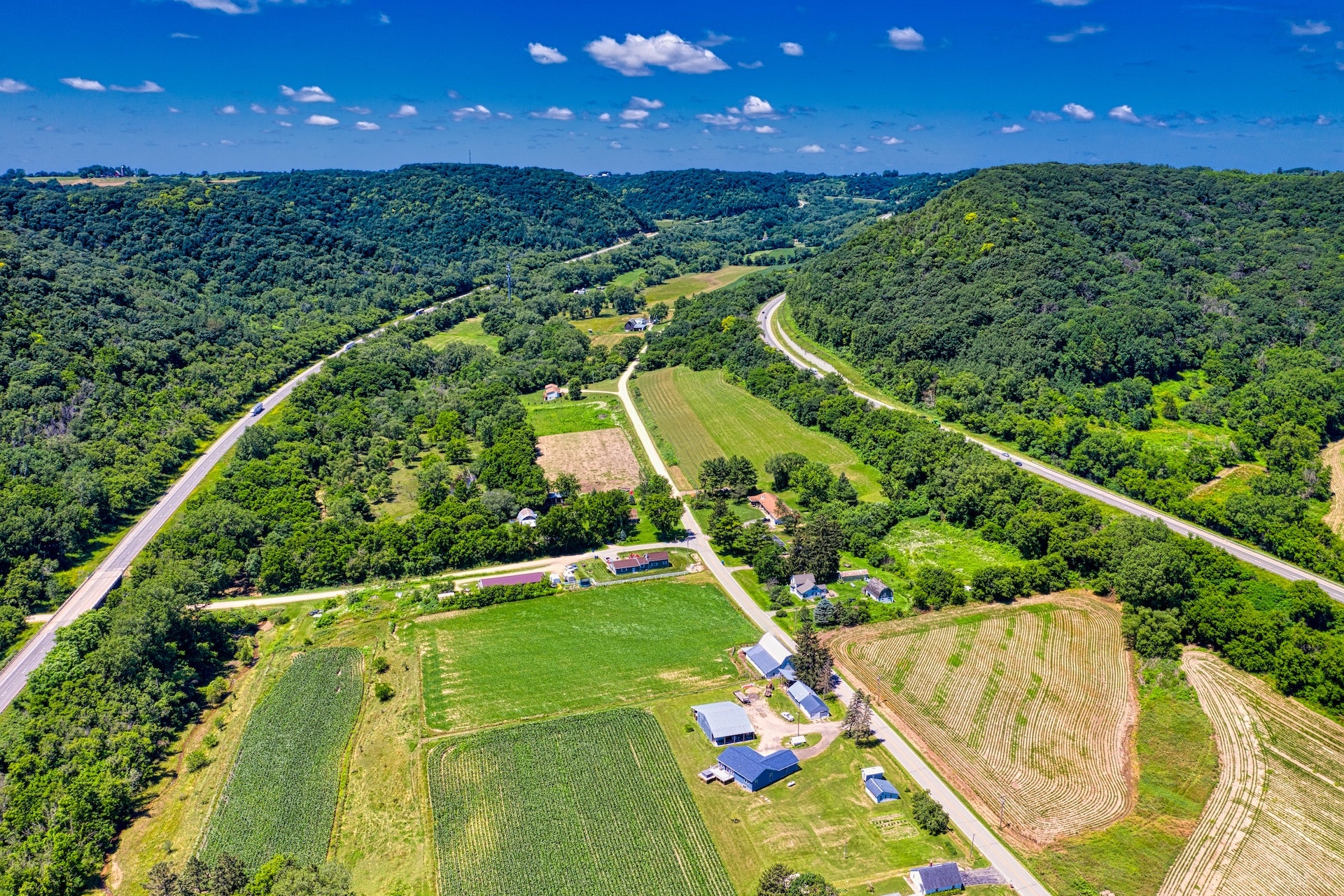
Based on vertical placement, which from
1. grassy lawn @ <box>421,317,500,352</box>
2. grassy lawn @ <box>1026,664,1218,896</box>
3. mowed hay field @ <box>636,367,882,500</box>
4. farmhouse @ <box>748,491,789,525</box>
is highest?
grassy lawn @ <box>421,317,500,352</box>

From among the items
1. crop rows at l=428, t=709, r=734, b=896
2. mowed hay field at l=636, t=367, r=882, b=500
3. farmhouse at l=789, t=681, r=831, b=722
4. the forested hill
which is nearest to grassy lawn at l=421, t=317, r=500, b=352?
the forested hill

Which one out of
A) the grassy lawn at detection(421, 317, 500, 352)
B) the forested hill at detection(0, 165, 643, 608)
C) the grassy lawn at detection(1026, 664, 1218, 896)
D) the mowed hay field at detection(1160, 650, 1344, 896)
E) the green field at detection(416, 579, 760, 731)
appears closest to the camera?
the mowed hay field at detection(1160, 650, 1344, 896)

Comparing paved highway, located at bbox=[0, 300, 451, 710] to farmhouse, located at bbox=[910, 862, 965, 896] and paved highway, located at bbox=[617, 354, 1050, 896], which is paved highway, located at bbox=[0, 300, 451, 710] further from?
farmhouse, located at bbox=[910, 862, 965, 896]

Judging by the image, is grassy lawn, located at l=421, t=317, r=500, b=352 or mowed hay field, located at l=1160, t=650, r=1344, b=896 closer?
mowed hay field, located at l=1160, t=650, r=1344, b=896

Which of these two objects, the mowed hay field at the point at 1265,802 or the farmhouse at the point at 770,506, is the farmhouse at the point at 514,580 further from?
the mowed hay field at the point at 1265,802

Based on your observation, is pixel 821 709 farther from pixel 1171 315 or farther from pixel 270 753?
pixel 1171 315

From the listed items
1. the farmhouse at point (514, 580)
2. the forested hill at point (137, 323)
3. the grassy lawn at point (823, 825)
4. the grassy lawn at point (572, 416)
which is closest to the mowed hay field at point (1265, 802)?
the grassy lawn at point (823, 825)

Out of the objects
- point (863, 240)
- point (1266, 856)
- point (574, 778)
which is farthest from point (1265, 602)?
point (863, 240)
